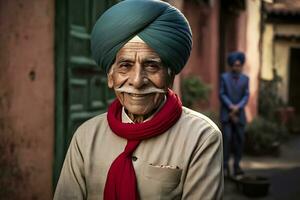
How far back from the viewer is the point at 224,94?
282 inches

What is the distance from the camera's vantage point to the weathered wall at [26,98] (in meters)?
3.71

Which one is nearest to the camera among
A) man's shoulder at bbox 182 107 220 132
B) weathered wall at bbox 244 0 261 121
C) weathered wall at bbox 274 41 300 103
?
man's shoulder at bbox 182 107 220 132

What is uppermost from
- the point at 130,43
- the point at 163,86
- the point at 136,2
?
the point at 136,2

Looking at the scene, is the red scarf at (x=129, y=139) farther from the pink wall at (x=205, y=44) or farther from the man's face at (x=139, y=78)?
the pink wall at (x=205, y=44)

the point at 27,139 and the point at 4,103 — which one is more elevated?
the point at 4,103

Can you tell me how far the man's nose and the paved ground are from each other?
4.32 meters

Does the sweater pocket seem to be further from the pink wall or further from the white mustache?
the pink wall

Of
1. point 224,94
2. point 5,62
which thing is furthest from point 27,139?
point 224,94

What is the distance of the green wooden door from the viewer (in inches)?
Result: 161

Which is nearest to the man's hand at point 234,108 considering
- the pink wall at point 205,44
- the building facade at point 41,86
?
the pink wall at point 205,44

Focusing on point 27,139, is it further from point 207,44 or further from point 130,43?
point 207,44

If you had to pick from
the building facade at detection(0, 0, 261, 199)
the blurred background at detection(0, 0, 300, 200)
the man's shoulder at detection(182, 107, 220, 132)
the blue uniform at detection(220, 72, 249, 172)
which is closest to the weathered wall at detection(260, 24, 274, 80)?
the blue uniform at detection(220, 72, 249, 172)

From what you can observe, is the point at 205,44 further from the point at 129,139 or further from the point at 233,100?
the point at 129,139

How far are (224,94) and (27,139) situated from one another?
12.5ft
